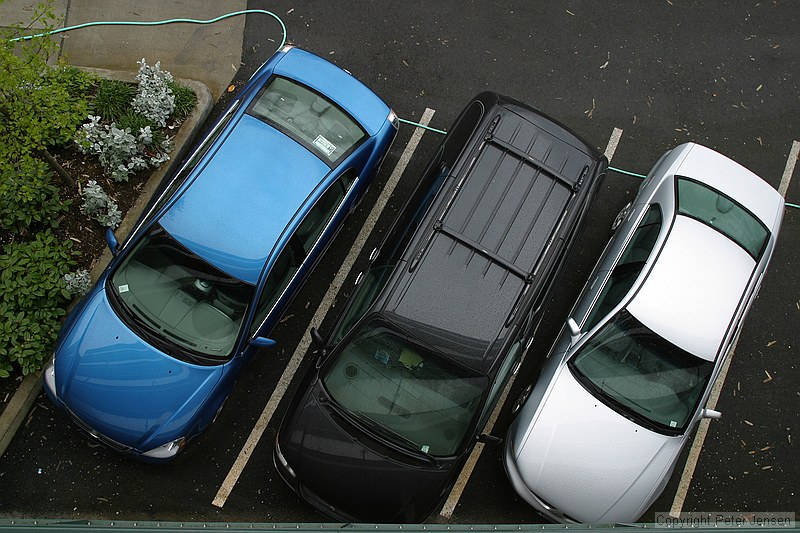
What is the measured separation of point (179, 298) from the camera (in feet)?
21.4

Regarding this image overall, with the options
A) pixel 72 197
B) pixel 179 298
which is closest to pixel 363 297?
pixel 179 298

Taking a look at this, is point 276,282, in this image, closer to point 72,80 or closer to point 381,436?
point 381,436

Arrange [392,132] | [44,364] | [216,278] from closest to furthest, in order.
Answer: [216,278] → [44,364] → [392,132]

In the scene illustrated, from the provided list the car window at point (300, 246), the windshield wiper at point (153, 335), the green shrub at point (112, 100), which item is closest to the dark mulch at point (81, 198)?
the green shrub at point (112, 100)

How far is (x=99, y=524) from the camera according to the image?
5.23 meters

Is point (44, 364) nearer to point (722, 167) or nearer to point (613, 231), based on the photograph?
point (613, 231)

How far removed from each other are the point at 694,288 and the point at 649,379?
39.2 inches

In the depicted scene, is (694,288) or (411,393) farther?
(694,288)

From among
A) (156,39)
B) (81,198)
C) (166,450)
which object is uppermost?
(156,39)

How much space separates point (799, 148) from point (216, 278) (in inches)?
276

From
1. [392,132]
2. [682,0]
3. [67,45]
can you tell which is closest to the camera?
[392,132]

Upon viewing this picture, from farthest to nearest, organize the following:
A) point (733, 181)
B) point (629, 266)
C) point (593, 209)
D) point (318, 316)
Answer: point (593, 209), point (318, 316), point (733, 181), point (629, 266)

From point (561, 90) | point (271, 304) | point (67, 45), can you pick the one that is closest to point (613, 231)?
point (561, 90)

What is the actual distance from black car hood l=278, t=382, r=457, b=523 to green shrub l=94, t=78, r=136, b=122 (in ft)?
13.0
